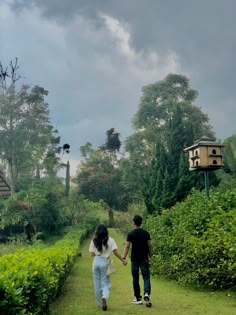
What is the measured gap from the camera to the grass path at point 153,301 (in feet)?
22.5

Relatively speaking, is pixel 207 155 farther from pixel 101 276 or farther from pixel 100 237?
pixel 101 276

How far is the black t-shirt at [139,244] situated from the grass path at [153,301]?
2.79 feet

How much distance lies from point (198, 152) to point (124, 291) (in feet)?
15.9

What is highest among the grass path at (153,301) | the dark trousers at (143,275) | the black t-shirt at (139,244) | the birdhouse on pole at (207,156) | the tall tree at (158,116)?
the tall tree at (158,116)

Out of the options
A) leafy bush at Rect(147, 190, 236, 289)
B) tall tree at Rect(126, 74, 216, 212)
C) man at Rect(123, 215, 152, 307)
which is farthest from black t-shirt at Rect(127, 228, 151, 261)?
tall tree at Rect(126, 74, 216, 212)

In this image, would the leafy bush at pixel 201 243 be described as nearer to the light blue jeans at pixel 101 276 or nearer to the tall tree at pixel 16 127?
the light blue jeans at pixel 101 276

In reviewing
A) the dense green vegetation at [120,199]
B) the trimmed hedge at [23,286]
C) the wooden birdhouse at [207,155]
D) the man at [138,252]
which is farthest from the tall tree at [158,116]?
the trimmed hedge at [23,286]

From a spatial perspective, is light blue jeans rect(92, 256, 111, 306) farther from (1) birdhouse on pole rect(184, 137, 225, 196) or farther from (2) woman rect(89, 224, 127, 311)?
(1) birdhouse on pole rect(184, 137, 225, 196)

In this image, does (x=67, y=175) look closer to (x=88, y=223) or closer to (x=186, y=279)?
(x=88, y=223)

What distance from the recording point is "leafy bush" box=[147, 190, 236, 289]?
26.7ft

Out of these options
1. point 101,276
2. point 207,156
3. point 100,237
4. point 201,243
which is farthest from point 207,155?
point 101,276

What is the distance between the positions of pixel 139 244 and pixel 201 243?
182cm

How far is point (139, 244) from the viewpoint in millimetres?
7273

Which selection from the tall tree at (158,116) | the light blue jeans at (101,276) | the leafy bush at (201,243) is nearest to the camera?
the light blue jeans at (101,276)
